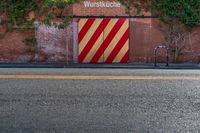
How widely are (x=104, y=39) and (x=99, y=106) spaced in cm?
945

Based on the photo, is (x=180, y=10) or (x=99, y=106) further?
(x=180, y=10)

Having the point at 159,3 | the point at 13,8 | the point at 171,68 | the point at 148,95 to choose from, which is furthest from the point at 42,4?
the point at 148,95

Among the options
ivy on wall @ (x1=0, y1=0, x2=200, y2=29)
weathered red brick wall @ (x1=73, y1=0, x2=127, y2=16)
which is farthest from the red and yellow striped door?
ivy on wall @ (x1=0, y1=0, x2=200, y2=29)

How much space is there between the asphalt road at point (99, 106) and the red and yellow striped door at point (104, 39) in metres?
6.17

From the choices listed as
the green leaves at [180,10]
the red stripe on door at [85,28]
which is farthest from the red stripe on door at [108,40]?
the green leaves at [180,10]

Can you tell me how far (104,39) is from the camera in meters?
17.2

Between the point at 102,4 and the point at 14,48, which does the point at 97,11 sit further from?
the point at 14,48

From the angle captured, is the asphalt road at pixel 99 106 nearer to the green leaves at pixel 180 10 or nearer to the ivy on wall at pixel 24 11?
the green leaves at pixel 180 10

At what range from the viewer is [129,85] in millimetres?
10141

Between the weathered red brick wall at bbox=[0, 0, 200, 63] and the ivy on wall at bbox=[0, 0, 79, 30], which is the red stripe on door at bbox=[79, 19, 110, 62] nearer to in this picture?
the weathered red brick wall at bbox=[0, 0, 200, 63]

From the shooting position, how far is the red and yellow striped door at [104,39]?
56.2ft

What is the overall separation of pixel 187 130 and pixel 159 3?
Result: 1144cm

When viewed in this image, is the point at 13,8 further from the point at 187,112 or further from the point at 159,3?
the point at 187,112

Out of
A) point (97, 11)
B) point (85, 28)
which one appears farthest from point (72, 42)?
point (97, 11)
